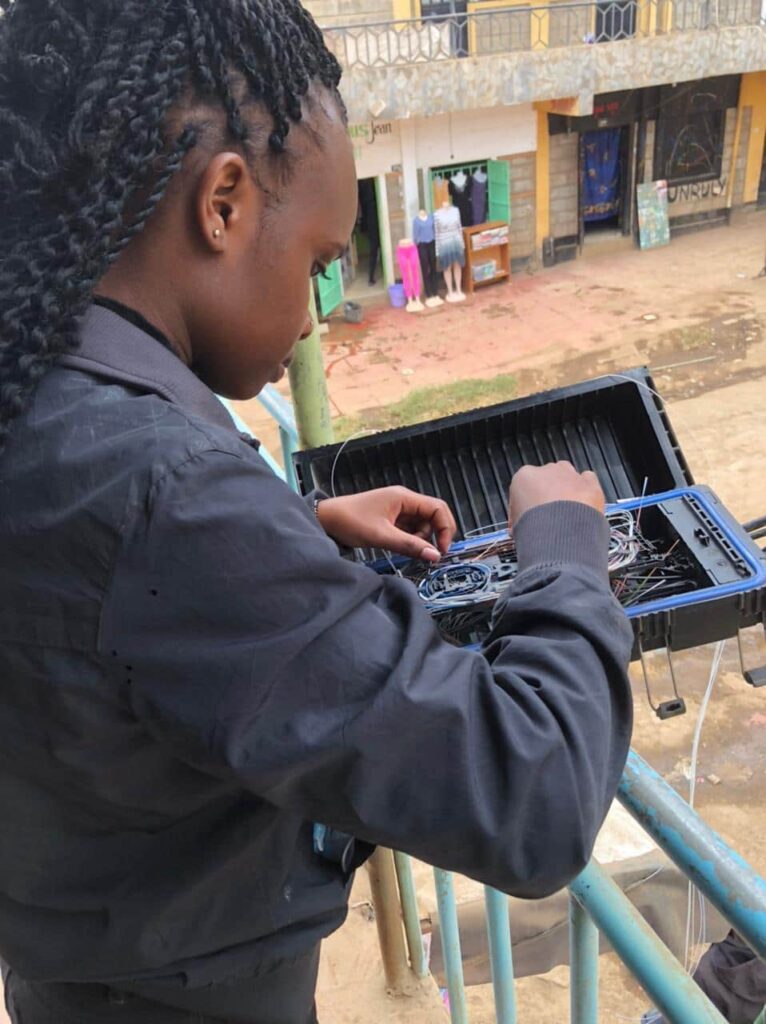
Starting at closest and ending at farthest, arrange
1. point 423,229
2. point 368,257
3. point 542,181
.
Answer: point 423,229
point 542,181
point 368,257

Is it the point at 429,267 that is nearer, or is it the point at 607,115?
the point at 429,267

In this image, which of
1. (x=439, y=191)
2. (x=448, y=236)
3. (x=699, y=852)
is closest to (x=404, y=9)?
(x=439, y=191)

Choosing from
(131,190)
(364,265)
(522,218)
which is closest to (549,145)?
(522,218)

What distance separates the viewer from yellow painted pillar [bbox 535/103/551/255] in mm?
11805

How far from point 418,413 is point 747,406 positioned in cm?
301

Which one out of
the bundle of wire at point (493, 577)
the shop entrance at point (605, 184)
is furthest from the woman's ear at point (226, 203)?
the shop entrance at point (605, 184)

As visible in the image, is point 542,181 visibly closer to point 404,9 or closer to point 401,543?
point 404,9

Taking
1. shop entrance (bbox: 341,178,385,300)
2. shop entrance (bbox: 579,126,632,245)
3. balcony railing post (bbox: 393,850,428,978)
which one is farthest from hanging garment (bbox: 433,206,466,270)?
balcony railing post (bbox: 393,850,428,978)

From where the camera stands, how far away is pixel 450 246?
11344 mm

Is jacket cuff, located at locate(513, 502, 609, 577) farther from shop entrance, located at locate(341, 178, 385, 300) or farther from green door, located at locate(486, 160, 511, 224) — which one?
green door, located at locate(486, 160, 511, 224)

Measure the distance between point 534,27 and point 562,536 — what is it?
12.5 metres

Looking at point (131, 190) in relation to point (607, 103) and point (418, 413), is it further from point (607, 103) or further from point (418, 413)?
point (607, 103)

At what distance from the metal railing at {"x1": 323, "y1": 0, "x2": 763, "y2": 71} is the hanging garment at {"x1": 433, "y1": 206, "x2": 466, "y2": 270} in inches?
70.5

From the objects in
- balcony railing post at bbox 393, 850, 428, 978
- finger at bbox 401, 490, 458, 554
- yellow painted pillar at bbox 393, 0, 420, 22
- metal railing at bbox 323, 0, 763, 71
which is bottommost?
balcony railing post at bbox 393, 850, 428, 978
